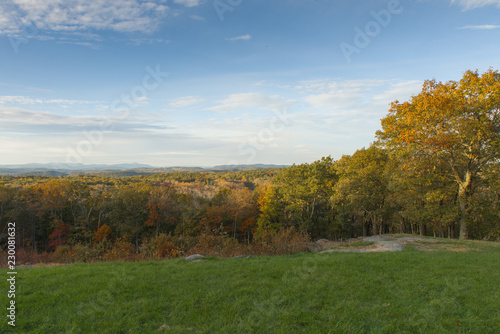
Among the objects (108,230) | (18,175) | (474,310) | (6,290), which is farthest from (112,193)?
(18,175)

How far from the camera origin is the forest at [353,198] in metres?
14.8

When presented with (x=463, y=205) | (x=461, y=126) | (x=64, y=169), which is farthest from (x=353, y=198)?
(x=64, y=169)

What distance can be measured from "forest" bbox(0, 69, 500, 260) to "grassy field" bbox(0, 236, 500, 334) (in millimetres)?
6117

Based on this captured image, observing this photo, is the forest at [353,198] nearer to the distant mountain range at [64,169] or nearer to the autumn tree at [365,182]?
the autumn tree at [365,182]

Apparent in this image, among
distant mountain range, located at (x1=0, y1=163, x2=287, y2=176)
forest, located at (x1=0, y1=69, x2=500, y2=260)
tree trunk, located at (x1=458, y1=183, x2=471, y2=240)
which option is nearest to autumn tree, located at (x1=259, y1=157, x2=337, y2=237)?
forest, located at (x1=0, y1=69, x2=500, y2=260)

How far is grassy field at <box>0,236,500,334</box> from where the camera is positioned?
4.06 m

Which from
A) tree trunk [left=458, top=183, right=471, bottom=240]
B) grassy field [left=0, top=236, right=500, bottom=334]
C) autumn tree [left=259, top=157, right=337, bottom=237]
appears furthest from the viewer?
autumn tree [left=259, top=157, right=337, bottom=237]

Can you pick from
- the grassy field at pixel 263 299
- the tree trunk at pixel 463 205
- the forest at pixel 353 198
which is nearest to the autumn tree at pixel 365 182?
the forest at pixel 353 198

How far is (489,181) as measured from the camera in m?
15.3

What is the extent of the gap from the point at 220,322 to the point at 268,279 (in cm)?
211

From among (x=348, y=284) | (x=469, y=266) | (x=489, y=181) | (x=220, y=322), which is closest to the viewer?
(x=220, y=322)

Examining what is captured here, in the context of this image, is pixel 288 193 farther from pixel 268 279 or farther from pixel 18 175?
pixel 18 175

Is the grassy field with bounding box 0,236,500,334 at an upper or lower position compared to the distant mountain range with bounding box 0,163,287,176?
lower

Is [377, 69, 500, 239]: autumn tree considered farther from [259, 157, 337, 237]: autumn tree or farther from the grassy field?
[259, 157, 337, 237]: autumn tree
